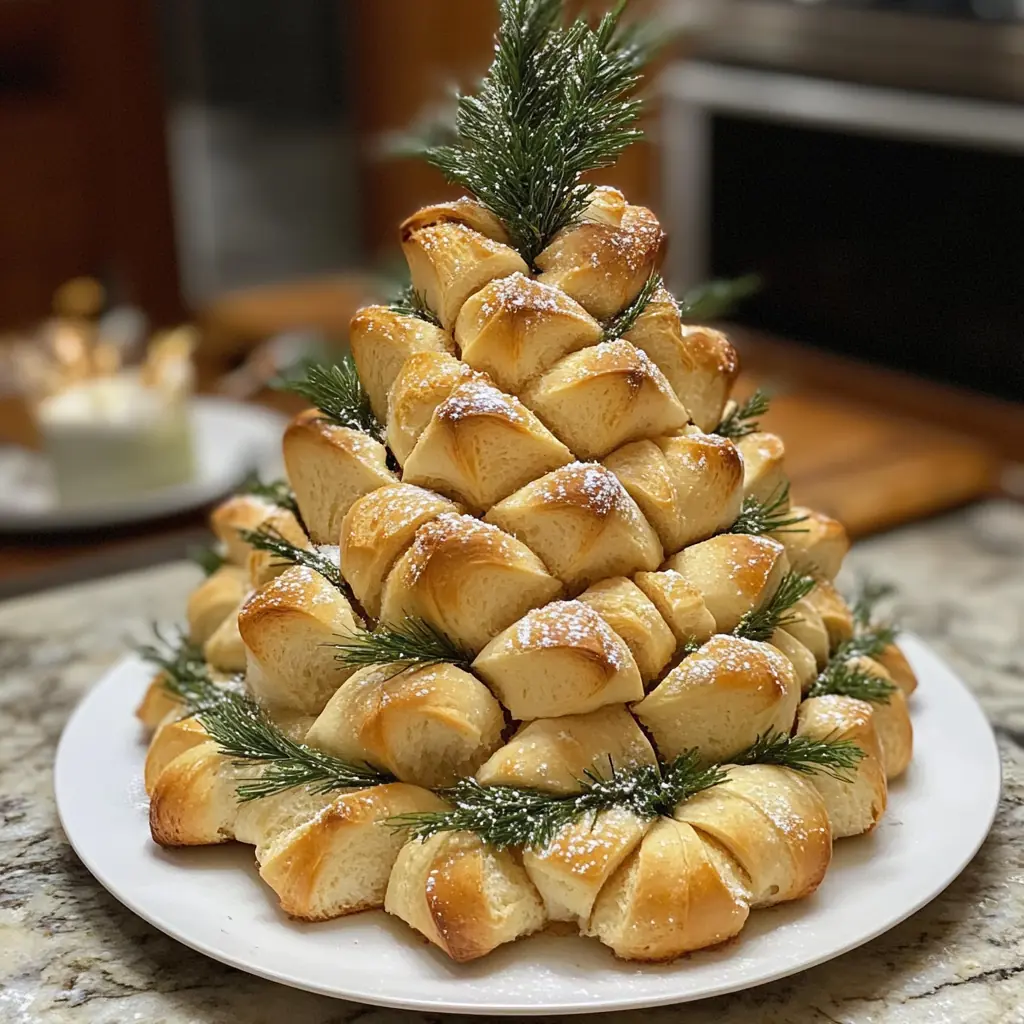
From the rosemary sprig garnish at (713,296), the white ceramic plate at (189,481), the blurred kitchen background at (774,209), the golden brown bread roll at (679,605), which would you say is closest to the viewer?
the golden brown bread roll at (679,605)

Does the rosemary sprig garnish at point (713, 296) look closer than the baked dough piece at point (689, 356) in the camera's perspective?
No

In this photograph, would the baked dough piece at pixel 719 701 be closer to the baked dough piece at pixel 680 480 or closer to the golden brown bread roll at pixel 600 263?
the baked dough piece at pixel 680 480

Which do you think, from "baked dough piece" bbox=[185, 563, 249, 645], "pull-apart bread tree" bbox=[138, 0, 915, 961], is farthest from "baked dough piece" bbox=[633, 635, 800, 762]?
"baked dough piece" bbox=[185, 563, 249, 645]

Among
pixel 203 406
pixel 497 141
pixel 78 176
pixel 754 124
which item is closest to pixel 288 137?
pixel 78 176

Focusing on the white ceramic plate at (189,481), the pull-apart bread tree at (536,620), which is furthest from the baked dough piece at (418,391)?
the white ceramic plate at (189,481)

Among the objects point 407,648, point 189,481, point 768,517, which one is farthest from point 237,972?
point 189,481

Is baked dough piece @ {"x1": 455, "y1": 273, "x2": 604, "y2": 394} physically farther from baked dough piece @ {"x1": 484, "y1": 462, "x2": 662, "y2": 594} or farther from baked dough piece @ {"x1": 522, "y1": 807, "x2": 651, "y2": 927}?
baked dough piece @ {"x1": 522, "y1": 807, "x2": 651, "y2": 927}

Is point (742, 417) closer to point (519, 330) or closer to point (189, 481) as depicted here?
point (519, 330)
